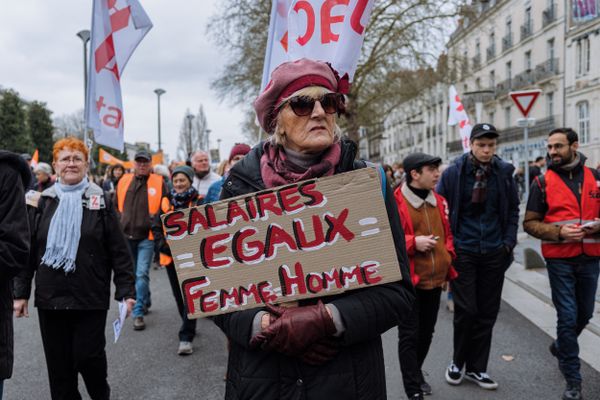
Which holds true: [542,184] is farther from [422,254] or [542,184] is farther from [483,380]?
[483,380]

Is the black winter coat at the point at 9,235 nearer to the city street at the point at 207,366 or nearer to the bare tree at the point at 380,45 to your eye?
the city street at the point at 207,366

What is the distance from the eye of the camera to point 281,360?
5.86 feet

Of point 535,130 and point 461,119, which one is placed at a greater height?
point 535,130

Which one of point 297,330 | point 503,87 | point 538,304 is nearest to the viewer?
point 297,330

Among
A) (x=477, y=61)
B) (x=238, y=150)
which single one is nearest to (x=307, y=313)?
(x=238, y=150)

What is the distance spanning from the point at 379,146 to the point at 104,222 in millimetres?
82655

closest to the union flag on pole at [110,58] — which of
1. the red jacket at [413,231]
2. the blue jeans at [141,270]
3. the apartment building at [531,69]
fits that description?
the blue jeans at [141,270]

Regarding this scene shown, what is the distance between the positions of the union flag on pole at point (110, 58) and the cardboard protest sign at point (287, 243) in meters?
3.27

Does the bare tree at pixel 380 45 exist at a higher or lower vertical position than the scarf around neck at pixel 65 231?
higher

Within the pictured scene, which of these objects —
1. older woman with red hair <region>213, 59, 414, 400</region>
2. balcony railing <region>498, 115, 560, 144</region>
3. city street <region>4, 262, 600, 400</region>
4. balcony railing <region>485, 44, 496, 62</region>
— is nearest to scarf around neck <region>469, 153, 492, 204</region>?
city street <region>4, 262, 600, 400</region>

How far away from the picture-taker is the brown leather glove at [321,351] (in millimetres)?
1729

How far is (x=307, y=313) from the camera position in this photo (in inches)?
66.0

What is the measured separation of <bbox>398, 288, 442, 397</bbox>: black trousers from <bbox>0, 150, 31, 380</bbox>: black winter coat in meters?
2.49

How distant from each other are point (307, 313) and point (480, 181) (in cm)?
282
